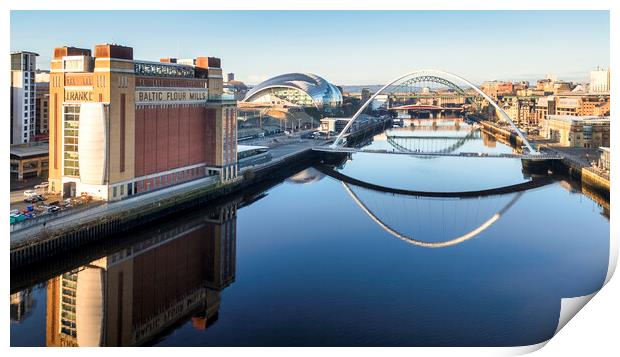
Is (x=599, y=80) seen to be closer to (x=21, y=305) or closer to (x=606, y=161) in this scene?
(x=606, y=161)

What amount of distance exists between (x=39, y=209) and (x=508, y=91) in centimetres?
5178

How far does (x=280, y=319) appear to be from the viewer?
6723 mm

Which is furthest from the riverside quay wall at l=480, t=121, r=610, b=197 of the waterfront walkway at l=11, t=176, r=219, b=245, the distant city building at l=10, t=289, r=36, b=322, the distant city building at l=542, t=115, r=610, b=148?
the distant city building at l=10, t=289, r=36, b=322

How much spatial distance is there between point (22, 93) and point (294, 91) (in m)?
24.4

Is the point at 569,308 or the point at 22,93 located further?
the point at 22,93

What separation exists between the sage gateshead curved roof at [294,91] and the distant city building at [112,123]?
25567mm

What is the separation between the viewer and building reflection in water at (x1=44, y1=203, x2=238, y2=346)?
665 cm

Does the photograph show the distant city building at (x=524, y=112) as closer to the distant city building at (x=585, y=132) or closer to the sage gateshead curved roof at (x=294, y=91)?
the sage gateshead curved roof at (x=294, y=91)

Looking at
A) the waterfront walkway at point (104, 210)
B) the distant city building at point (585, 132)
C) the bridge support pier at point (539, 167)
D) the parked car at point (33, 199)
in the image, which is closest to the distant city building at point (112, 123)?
the waterfront walkway at point (104, 210)

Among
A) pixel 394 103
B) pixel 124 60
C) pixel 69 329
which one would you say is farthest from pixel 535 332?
pixel 394 103

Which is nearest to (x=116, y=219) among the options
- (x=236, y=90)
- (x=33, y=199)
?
(x=33, y=199)

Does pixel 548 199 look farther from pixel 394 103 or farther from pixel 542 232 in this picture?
pixel 394 103

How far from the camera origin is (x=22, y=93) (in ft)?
52.8

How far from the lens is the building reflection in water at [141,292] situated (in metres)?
6.65
